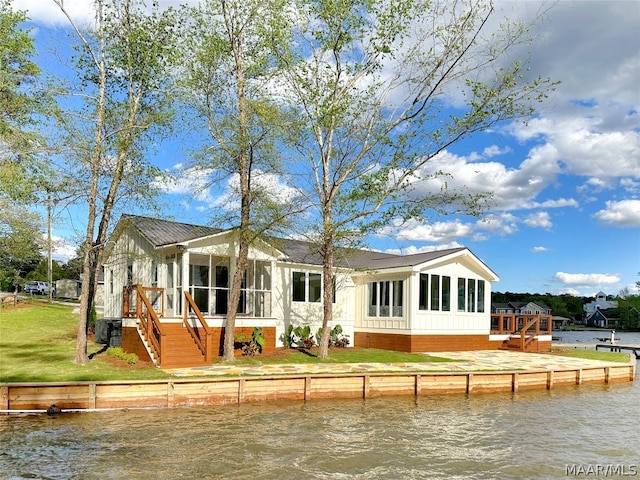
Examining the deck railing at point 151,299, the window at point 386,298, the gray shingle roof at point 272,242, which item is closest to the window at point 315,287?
the gray shingle roof at point 272,242

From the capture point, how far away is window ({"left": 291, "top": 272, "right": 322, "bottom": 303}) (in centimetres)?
2189

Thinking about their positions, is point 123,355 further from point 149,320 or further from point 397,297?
point 397,297

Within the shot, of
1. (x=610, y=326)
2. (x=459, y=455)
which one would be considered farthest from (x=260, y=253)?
(x=610, y=326)

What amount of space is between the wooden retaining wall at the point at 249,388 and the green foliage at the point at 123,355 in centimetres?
387

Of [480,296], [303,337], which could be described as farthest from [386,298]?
[480,296]

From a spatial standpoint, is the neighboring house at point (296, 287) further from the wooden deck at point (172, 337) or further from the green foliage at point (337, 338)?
the green foliage at point (337, 338)

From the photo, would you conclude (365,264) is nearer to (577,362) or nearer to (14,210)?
(577,362)

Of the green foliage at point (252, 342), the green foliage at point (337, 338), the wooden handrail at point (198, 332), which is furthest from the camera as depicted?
the green foliage at point (337, 338)

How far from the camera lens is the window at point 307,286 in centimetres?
2189

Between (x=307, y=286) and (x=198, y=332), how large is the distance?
619 centimetres

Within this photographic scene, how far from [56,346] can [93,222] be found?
19.3 ft

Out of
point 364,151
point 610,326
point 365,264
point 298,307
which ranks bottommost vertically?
point 610,326

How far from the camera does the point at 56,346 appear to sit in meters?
18.9

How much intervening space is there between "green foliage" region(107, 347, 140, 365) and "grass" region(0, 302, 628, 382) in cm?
20
